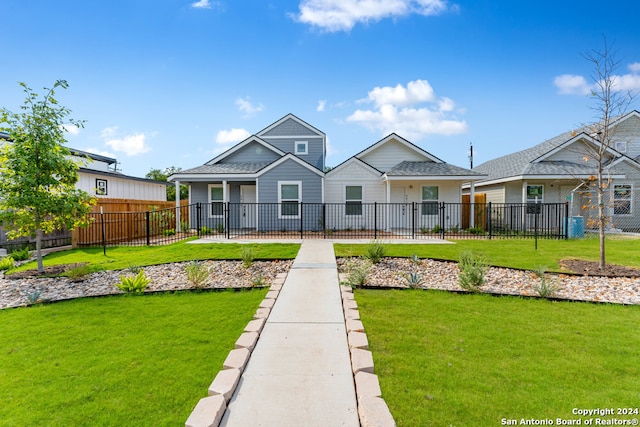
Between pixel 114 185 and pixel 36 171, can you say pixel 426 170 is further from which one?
pixel 114 185

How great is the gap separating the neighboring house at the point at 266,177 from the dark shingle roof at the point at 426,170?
4164mm

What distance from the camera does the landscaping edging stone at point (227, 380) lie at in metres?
2.29

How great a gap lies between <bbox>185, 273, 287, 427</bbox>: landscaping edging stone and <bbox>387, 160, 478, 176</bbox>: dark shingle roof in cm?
1253

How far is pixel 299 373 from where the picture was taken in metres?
3.00

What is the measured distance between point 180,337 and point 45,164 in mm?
7182

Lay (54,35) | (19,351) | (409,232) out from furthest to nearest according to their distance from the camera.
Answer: (409,232)
(54,35)
(19,351)

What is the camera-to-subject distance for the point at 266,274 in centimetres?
737

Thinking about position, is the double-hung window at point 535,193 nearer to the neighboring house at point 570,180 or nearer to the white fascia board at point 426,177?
the neighboring house at point 570,180

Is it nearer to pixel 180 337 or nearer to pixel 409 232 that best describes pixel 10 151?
pixel 180 337

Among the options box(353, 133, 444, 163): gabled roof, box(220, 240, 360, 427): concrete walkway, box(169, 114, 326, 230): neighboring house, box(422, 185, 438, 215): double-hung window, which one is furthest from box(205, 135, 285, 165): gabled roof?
box(220, 240, 360, 427): concrete walkway

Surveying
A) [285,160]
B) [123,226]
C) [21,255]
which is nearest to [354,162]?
[285,160]

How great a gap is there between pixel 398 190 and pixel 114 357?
14.9 meters

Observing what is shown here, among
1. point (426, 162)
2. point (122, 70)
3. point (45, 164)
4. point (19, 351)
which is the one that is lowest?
point (19, 351)

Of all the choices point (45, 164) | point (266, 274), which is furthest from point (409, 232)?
point (45, 164)
